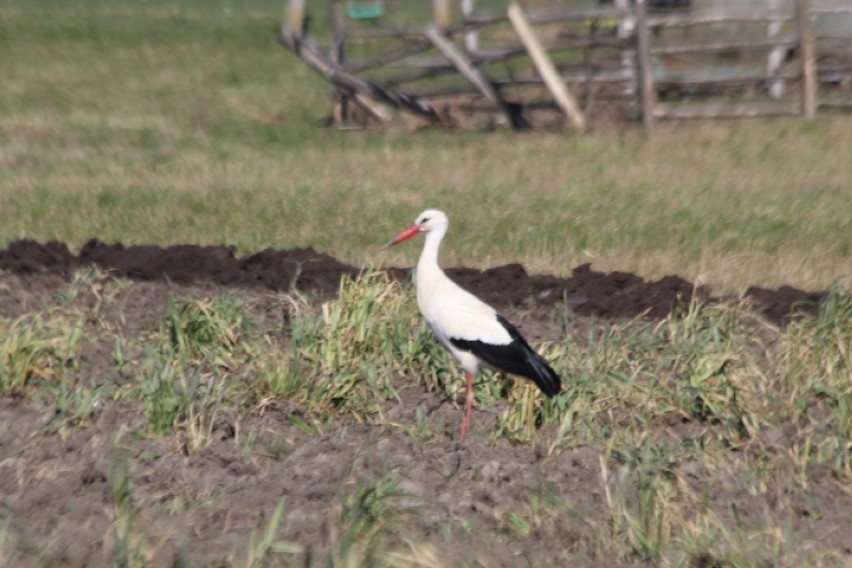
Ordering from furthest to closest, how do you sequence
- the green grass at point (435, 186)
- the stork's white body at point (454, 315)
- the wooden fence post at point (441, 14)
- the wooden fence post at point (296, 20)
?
1. the wooden fence post at point (296, 20)
2. the wooden fence post at point (441, 14)
3. the green grass at point (435, 186)
4. the stork's white body at point (454, 315)

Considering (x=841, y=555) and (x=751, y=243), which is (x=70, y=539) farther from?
(x=751, y=243)

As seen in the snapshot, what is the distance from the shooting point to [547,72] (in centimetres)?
1748

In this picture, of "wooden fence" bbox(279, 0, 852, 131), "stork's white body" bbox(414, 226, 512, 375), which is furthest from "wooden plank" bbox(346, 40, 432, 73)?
"stork's white body" bbox(414, 226, 512, 375)

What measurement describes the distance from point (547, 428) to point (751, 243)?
4888mm

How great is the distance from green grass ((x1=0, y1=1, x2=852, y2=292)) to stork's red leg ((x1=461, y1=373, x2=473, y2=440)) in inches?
107

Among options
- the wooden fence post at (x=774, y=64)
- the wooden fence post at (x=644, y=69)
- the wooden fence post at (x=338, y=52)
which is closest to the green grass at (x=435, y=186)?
the wooden fence post at (x=644, y=69)

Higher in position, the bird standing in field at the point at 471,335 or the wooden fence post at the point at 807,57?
the wooden fence post at the point at 807,57

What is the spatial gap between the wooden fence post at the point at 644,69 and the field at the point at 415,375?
236cm

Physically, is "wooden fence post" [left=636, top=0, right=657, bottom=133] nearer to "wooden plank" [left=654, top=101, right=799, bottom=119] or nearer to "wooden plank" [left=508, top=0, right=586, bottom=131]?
"wooden plank" [left=654, top=101, right=799, bottom=119]

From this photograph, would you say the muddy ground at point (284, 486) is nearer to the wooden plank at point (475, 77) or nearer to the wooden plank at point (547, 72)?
the wooden plank at point (547, 72)


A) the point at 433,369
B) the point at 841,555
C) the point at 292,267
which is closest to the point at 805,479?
the point at 841,555

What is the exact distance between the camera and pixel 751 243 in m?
11.4

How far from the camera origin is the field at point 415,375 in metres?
5.63

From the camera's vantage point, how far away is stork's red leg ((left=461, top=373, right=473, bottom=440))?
7.05 metres
